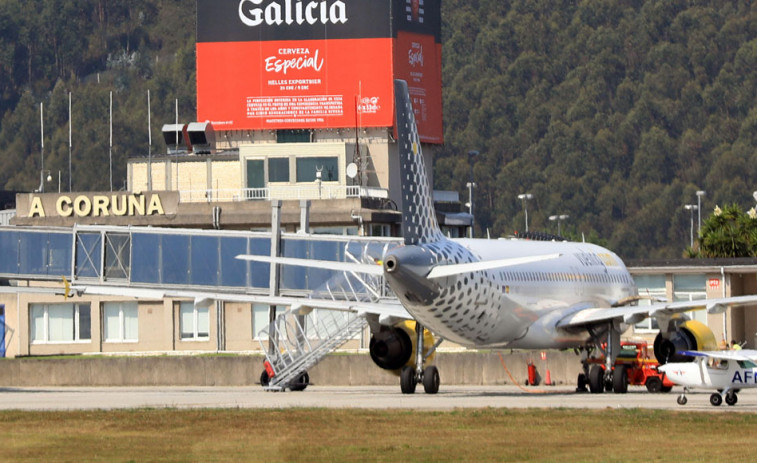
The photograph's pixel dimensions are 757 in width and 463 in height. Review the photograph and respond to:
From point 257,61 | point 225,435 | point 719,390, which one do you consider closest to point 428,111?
point 257,61

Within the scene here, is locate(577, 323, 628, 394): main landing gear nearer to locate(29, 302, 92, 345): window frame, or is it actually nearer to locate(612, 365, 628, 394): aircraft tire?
locate(612, 365, 628, 394): aircraft tire

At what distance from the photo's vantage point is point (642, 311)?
47.0m

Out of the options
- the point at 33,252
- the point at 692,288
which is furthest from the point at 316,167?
the point at 33,252

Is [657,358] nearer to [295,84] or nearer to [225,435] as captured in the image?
[225,435]

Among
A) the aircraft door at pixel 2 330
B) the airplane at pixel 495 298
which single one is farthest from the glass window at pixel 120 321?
the airplane at pixel 495 298

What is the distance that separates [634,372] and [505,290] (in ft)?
28.5

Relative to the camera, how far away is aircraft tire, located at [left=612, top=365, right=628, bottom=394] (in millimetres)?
46656

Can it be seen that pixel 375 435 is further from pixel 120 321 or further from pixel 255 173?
pixel 255 173

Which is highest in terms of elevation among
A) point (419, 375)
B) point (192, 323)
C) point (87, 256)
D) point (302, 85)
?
point (302, 85)

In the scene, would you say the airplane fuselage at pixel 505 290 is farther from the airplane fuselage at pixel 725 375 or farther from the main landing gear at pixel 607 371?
the airplane fuselage at pixel 725 375

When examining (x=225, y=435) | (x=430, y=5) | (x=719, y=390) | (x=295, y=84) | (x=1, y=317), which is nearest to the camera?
(x=225, y=435)

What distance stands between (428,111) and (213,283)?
48850 millimetres

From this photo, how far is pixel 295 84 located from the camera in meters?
102

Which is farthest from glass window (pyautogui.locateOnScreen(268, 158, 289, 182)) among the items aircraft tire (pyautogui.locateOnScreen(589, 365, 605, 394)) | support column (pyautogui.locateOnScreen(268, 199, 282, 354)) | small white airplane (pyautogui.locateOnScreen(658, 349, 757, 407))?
small white airplane (pyautogui.locateOnScreen(658, 349, 757, 407))
